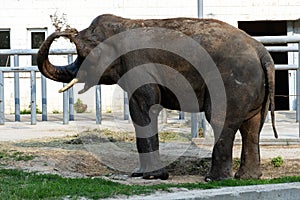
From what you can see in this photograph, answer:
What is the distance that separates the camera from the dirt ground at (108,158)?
851 centimetres

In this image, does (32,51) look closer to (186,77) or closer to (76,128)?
(76,128)

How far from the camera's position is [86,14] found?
851 inches

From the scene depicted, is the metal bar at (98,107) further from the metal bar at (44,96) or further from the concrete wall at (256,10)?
the concrete wall at (256,10)

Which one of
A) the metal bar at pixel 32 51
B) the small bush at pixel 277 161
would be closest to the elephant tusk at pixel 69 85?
the small bush at pixel 277 161

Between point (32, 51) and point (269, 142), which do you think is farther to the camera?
point (32, 51)

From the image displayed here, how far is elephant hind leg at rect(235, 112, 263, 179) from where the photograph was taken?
27.5ft

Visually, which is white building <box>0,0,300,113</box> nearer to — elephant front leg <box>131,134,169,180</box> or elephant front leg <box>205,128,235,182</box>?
elephant front leg <box>131,134,169,180</box>

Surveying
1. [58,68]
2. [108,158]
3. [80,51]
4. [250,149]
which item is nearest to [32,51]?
[108,158]

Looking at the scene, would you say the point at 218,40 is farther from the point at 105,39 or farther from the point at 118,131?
the point at 118,131

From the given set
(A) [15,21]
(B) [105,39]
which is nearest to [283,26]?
(A) [15,21]

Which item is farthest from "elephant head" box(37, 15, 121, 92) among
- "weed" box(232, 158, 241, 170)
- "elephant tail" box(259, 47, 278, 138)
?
"weed" box(232, 158, 241, 170)

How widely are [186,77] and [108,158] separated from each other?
82.0 inches

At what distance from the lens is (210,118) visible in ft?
26.3

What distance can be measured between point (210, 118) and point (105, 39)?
5.25ft
